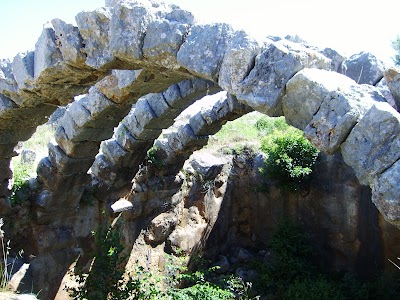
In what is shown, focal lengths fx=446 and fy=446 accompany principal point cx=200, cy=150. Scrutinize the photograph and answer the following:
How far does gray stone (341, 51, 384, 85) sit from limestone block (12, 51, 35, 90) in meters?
3.15

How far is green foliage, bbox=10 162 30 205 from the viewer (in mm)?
6633

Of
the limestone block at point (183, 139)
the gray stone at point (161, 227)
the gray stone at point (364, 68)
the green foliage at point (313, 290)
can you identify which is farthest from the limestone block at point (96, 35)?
the green foliage at point (313, 290)

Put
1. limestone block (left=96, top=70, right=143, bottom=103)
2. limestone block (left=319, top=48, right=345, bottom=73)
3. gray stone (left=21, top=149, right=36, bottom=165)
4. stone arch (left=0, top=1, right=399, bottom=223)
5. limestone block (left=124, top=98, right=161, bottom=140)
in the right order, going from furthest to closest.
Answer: gray stone (left=21, top=149, right=36, bottom=165) → limestone block (left=124, top=98, right=161, bottom=140) → limestone block (left=96, top=70, right=143, bottom=103) → limestone block (left=319, top=48, right=345, bottom=73) → stone arch (left=0, top=1, right=399, bottom=223)

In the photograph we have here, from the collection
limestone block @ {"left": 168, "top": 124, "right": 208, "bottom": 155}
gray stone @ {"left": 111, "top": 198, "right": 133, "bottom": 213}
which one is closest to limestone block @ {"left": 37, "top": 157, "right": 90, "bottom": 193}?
gray stone @ {"left": 111, "top": 198, "right": 133, "bottom": 213}

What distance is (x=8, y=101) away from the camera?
528 centimetres

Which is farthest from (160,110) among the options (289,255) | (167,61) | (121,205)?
(289,255)

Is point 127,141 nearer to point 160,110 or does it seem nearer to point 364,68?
point 160,110

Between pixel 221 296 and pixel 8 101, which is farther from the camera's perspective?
→ pixel 221 296

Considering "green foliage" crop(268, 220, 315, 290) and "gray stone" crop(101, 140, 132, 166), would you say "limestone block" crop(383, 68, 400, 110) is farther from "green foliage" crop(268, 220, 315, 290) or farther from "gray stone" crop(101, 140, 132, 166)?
"green foliage" crop(268, 220, 315, 290)

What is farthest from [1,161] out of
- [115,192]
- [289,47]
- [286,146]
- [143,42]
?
[286,146]

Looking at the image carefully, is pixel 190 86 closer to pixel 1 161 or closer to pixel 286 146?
pixel 1 161

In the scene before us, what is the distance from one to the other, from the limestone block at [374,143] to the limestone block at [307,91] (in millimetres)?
339

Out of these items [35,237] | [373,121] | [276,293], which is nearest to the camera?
[373,121]

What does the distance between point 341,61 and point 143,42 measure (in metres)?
1.80
